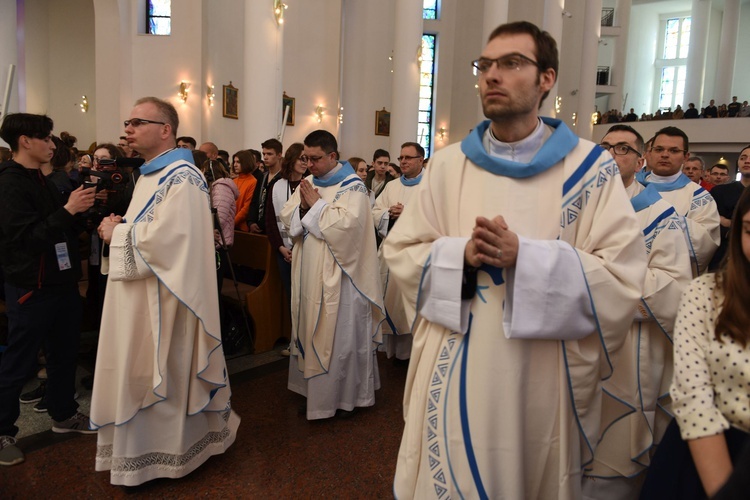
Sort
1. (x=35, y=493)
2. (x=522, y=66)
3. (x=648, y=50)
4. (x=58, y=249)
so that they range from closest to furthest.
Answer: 1. (x=522, y=66)
2. (x=35, y=493)
3. (x=58, y=249)
4. (x=648, y=50)

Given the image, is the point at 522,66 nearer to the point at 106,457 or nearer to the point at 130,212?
the point at 130,212

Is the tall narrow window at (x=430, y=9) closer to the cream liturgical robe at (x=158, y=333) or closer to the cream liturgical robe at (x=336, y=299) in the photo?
the cream liturgical robe at (x=336, y=299)

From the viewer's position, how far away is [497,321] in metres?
1.85

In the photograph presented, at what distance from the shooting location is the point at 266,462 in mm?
3250

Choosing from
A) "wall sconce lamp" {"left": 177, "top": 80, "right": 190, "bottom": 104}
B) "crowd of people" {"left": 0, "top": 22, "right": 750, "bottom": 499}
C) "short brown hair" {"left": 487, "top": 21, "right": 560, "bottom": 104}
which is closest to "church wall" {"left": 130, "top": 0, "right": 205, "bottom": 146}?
"wall sconce lamp" {"left": 177, "top": 80, "right": 190, "bottom": 104}

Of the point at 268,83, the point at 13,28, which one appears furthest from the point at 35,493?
the point at 13,28

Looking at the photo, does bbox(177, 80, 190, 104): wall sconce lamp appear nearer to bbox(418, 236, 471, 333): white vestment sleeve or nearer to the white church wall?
the white church wall

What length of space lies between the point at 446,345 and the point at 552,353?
1.18 feet

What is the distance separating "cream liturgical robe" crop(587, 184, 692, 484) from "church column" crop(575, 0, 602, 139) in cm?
1714

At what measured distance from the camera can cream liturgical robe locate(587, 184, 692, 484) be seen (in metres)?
2.49

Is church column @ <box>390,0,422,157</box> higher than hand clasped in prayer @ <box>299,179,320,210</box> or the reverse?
higher

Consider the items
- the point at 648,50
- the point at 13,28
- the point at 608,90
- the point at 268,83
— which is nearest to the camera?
the point at 268,83

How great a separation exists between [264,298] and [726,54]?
91.5ft

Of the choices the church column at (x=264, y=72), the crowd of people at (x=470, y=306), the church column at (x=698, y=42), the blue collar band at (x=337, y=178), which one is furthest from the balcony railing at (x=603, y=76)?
the blue collar band at (x=337, y=178)
